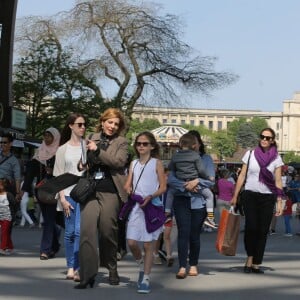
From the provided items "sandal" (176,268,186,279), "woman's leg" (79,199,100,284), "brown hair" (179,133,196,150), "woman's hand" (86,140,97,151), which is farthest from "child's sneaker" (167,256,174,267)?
"woman's hand" (86,140,97,151)

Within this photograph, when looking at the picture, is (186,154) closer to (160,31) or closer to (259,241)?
(259,241)

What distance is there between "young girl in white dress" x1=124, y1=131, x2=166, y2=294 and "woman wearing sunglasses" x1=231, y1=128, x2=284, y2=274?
1638 millimetres

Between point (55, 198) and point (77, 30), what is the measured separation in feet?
101

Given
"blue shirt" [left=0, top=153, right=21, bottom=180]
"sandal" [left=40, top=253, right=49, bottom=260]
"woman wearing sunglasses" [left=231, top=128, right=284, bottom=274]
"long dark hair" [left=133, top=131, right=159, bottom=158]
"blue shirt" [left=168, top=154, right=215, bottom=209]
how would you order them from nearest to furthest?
"long dark hair" [left=133, top=131, right=159, bottom=158], "blue shirt" [left=168, top=154, right=215, bottom=209], "woman wearing sunglasses" [left=231, top=128, right=284, bottom=274], "sandal" [left=40, top=253, right=49, bottom=260], "blue shirt" [left=0, top=153, right=21, bottom=180]

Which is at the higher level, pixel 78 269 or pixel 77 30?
pixel 77 30

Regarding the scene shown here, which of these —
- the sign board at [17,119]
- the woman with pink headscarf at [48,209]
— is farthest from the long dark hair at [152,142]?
the sign board at [17,119]

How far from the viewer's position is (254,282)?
8.41 metres

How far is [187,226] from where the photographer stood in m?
8.73

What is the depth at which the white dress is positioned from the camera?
7629 millimetres

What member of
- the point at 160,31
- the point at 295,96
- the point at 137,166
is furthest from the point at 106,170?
the point at 295,96

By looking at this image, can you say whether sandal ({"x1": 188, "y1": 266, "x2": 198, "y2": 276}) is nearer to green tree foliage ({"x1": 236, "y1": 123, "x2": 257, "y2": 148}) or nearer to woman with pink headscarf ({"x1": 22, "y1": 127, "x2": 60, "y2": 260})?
woman with pink headscarf ({"x1": 22, "y1": 127, "x2": 60, "y2": 260})

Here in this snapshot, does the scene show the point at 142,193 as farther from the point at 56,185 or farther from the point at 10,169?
the point at 10,169

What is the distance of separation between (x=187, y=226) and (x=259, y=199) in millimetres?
1002

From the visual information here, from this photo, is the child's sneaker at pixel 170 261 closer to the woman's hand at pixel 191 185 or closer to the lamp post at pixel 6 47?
the woman's hand at pixel 191 185
